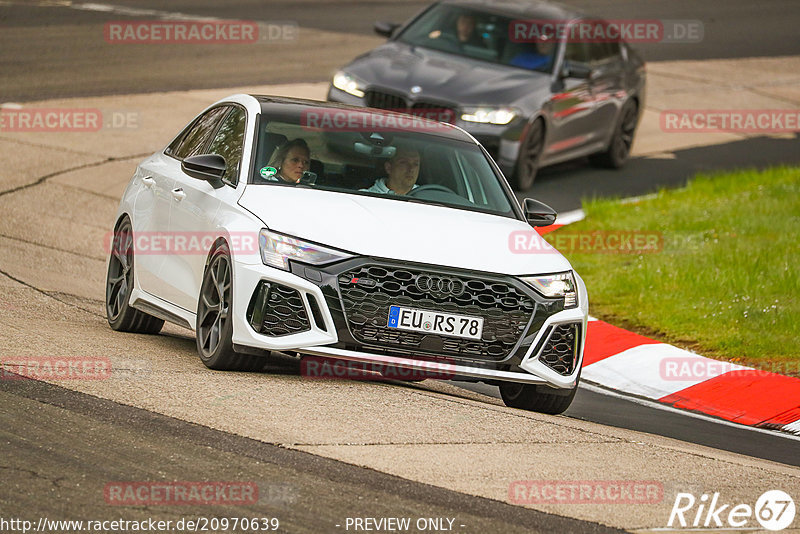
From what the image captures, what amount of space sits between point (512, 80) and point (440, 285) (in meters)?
8.62

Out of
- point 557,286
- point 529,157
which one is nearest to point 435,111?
point 529,157

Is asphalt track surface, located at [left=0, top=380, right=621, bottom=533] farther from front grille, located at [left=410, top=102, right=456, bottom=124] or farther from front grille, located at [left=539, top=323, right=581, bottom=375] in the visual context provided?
front grille, located at [left=410, top=102, right=456, bottom=124]

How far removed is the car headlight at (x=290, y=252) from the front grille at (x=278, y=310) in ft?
0.44

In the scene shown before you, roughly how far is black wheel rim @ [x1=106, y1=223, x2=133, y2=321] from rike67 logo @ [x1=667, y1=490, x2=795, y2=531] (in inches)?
179

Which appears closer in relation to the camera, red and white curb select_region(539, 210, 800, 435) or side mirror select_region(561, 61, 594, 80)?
red and white curb select_region(539, 210, 800, 435)

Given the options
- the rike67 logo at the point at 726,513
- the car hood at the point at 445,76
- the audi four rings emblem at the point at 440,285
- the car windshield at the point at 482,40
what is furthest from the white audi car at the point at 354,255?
the car windshield at the point at 482,40

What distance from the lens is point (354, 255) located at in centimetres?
755

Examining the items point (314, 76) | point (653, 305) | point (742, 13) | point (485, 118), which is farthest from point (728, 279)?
point (742, 13)

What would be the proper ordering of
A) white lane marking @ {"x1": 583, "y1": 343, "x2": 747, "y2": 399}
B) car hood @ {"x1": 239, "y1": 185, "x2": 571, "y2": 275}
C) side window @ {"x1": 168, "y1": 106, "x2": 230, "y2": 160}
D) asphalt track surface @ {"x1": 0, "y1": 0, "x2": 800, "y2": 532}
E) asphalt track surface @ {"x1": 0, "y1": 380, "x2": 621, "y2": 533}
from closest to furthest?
asphalt track surface @ {"x1": 0, "y1": 380, "x2": 621, "y2": 533} → asphalt track surface @ {"x1": 0, "y1": 0, "x2": 800, "y2": 532} → car hood @ {"x1": 239, "y1": 185, "x2": 571, "y2": 275} → side window @ {"x1": 168, "y1": 106, "x2": 230, "y2": 160} → white lane marking @ {"x1": 583, "y1": 343, "x2": 747, "y2": 399}

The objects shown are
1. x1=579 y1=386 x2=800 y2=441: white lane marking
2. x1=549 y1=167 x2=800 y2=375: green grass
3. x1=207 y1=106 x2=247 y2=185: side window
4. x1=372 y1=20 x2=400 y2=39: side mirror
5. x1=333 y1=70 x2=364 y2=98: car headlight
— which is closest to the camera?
x1=207 y1=106 x2=247 y2=185: side window

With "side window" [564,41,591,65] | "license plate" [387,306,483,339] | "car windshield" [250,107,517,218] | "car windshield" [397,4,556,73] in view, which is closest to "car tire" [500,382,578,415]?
"license plate" [387,306,483,339]

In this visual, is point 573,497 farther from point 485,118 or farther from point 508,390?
point 485,118

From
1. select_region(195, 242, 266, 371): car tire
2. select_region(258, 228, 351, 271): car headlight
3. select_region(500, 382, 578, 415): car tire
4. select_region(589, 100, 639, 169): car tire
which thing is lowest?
select_region(589, 100, 639, 169): car tire

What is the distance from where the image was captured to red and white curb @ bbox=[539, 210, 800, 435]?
31.8 feet
